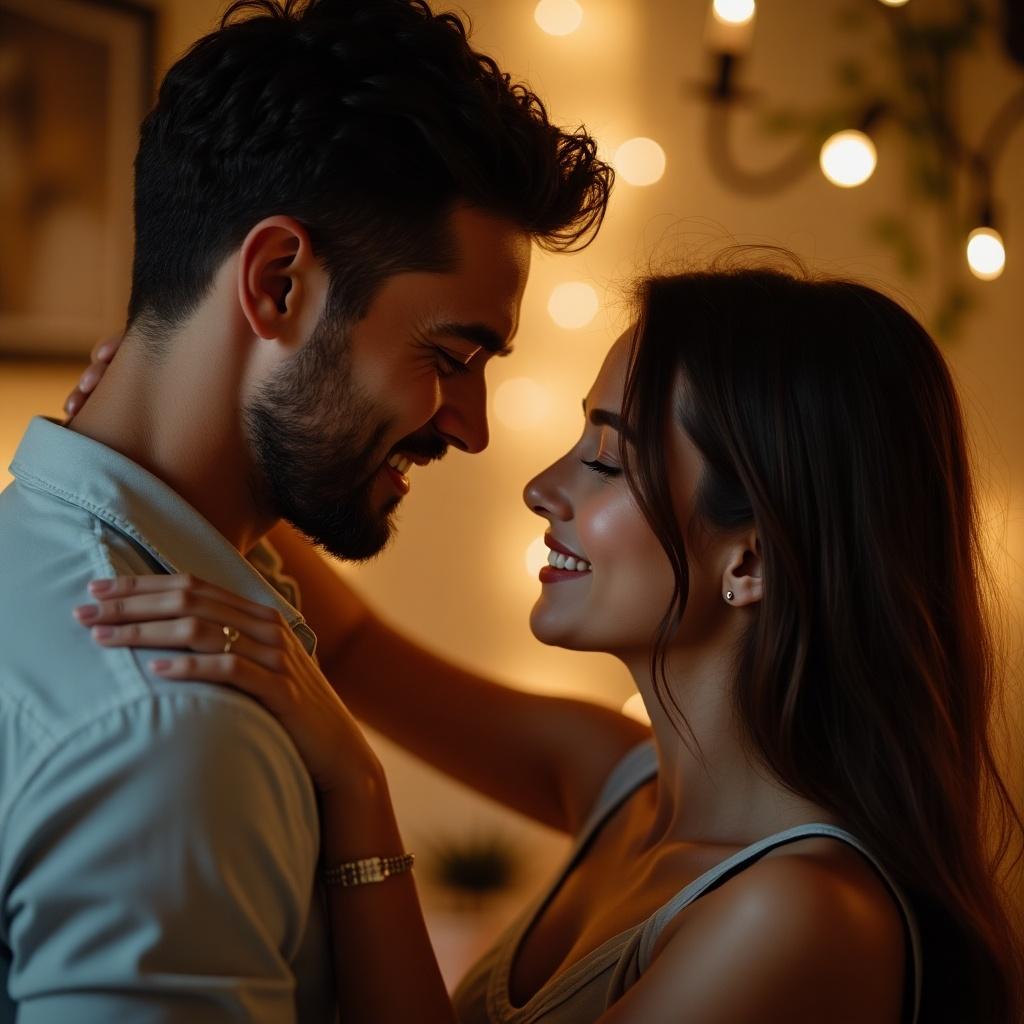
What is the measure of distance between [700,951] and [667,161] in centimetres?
176

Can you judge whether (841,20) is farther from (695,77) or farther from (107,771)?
(107,771)

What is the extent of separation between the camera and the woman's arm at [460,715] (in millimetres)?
1700

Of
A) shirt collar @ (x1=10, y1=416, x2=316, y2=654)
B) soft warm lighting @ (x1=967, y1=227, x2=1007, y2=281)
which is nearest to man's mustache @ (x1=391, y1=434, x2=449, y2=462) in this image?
shirt collar @ (x1=10, y1=416, x2=316, y2=654)

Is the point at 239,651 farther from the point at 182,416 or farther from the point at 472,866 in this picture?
the point at 472,866

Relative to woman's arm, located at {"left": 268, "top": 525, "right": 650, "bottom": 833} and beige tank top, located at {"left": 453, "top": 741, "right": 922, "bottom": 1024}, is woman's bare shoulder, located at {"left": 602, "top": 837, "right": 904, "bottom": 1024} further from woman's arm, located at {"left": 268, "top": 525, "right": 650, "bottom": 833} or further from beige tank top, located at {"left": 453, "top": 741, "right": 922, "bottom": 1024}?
woman's arm, located at {"left": 268, "top": 525, "right": 650, "bottom": 833}

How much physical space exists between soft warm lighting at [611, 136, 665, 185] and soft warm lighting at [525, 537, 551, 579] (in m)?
0.73

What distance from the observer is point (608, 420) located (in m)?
1.42

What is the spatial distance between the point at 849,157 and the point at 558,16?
600 mm

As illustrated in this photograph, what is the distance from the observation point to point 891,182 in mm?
2711

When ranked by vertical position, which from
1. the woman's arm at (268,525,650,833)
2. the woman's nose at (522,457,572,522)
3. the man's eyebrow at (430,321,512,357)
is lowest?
the woman's arm at (268,525,650,833)

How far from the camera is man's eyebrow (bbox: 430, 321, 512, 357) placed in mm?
1255

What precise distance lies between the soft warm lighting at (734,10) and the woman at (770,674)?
36.0 inches

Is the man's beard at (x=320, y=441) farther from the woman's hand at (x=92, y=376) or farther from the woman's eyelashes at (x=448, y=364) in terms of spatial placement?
the woman's hand at (x=92, y=376)

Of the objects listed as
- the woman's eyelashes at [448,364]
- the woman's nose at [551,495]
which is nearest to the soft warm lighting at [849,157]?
the woman's nose at [551,495]
